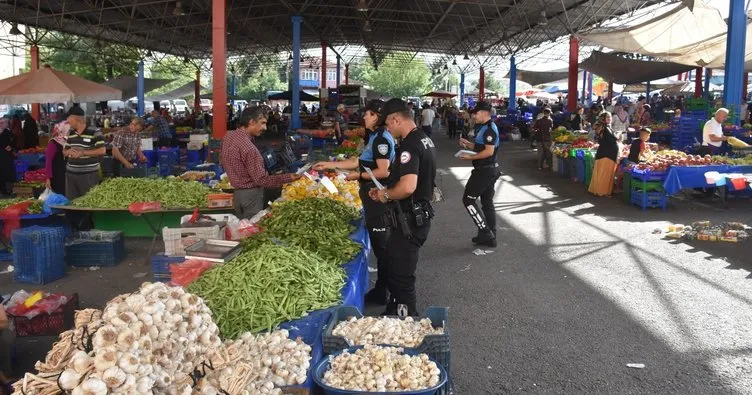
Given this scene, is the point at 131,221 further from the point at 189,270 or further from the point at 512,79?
the point at 512,79

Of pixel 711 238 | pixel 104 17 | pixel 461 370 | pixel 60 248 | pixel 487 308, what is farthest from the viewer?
pixel 104 17

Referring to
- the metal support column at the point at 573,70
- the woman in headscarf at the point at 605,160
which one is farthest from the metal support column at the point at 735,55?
the metal support column at the point at 573,70

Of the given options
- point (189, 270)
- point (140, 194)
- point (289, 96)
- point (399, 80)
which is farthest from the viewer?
point (399, 80)

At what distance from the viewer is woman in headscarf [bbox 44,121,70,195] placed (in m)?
9.24

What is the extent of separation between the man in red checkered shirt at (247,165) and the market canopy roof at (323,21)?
13.6m

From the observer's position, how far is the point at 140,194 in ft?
28.0

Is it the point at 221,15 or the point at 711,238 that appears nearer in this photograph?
the point at 711,238

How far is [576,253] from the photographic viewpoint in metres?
8.15

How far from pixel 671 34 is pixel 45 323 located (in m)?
18.4

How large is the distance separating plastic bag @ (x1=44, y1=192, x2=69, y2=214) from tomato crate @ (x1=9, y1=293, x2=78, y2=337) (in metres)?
3.42

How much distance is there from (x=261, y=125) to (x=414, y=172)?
237 cm

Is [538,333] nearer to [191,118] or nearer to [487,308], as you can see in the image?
[487,308]

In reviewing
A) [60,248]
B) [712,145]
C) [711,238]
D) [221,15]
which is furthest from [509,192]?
[60,248]

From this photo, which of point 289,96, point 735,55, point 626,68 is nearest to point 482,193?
point 735,55
